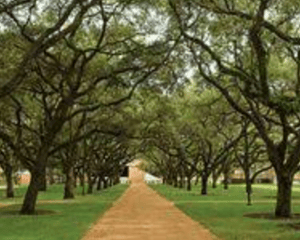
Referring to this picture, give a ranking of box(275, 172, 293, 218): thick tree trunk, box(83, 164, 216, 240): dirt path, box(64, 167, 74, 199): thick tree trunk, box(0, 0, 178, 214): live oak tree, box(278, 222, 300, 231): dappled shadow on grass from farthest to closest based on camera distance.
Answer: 1. box(64, 167, 74, 199): thick tree trunk
2. box(0, 0, 178, 214): live oak tree
3. box(275, 172, 293, 218): thick tree trunk
4. box(278, 222, 300, 231): dappled shadow on grass
5. box(83, 164, 216, 240): dirt path

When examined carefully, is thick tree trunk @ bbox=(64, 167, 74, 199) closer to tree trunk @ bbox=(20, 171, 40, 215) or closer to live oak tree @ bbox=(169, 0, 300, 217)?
tree trunk @ bbox=(20, 171, 40, 215)

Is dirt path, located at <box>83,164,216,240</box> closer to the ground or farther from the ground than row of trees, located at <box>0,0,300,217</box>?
closer to the ground

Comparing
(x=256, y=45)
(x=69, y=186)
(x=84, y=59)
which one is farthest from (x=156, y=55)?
(x=69, y=186)

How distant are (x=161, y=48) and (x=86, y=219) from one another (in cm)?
950

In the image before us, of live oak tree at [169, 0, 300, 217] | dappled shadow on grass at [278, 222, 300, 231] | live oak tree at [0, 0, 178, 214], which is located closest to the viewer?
dappled shadow on grass at [278, 222, 300, 231]

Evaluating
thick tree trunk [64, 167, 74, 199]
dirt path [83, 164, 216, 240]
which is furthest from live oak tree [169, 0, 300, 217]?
thick tree trunk [64, 167, 74, 199]

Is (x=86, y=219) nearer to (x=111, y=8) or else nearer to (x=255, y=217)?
(x=255, y=217)

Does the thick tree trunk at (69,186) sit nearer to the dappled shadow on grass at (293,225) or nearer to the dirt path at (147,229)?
the dirt path at (147,229)

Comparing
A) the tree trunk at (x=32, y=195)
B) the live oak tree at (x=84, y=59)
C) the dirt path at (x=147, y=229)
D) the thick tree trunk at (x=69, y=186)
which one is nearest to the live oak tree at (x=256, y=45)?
the live oak tree at (x=84, y=59)

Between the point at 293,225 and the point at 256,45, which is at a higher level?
the point at 256,45

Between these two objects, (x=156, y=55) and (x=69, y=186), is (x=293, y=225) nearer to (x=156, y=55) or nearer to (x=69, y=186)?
(x=156, y=55)

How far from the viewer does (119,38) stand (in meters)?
29.2

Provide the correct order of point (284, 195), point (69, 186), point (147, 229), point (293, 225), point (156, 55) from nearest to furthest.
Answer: point (147, 229)
point (293, 225)
point (284, 195)
point (156, 55)
point (69, 186)

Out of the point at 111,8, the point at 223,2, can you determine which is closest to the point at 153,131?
the point at 111,8
